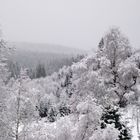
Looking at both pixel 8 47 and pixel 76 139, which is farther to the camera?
pixel 76 139

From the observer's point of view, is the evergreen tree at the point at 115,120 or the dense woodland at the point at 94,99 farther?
the evergreen tree at the point at 115,120

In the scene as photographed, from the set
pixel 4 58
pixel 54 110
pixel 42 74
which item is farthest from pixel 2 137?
pixel 42 74

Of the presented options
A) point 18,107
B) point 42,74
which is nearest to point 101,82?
point 18,107

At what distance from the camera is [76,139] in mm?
10844

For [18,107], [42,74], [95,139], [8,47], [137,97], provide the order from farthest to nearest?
[42,74] → [137,97] → [18,107] → [95,139] → [8,47]

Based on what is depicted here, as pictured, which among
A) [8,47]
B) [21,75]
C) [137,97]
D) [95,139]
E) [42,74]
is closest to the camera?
[8,47]

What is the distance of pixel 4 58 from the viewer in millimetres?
7809

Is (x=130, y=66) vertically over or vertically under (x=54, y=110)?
over

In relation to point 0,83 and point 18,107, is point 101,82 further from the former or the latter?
point 0,83

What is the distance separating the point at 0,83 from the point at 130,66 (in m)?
7.06

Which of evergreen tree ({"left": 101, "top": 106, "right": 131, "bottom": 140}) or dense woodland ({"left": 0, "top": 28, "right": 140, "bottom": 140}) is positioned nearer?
dense woodland ({"left": 0, "top": 28, "right": 140, "bottom": 140})


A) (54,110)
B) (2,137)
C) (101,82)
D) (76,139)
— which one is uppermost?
(101,82)

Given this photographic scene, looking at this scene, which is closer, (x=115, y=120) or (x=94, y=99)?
(x=94, y=99)

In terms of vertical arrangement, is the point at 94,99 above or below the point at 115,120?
above
